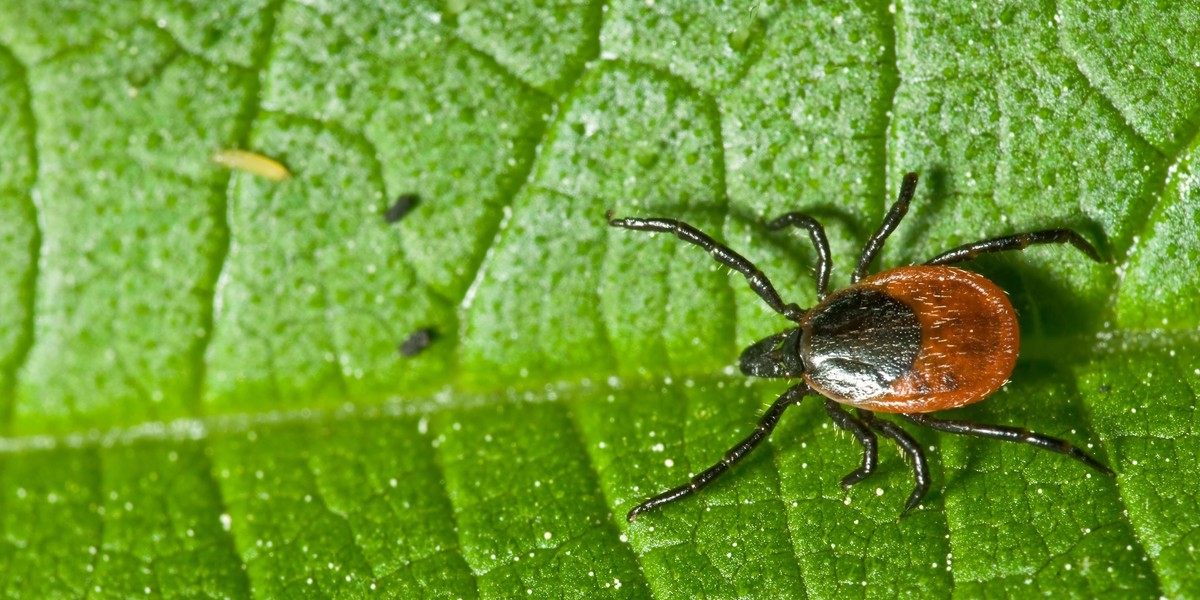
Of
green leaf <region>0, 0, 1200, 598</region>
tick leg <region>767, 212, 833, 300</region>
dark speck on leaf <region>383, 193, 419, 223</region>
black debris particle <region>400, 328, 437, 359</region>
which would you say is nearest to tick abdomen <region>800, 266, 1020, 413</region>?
tick leg <region>767, 212, 833, 300</region>

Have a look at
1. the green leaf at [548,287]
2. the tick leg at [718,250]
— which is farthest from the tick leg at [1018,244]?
the tick leg at [718,250]

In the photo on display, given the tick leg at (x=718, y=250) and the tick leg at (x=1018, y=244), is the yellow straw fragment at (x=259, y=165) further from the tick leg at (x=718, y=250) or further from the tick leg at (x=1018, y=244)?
the tick leg at (x=1018, y=244)

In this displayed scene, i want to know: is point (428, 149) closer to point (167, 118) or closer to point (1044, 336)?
point (167, 118)

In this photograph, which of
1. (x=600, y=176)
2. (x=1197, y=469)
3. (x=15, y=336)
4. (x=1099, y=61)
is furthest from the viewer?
(x=15, y=336)

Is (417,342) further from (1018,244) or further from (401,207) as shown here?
(1018,244)

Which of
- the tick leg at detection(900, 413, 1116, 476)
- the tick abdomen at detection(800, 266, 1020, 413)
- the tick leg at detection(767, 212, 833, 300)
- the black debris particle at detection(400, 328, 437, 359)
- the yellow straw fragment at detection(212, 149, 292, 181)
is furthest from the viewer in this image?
the yellow straw fragment at detection(212, 149, 292, 181)

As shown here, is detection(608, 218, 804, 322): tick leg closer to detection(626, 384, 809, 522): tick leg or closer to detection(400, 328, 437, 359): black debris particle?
detection(626, 384, 809, 522): tick leg

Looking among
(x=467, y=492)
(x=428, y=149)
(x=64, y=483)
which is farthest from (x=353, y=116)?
(x=64, y=483)
